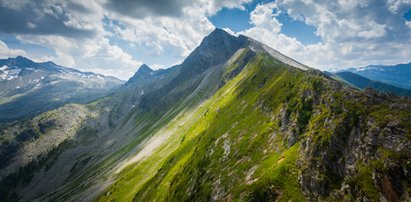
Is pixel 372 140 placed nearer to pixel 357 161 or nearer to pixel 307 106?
pixel 357 161

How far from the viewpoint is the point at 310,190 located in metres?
44.1

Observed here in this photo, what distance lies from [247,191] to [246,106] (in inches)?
2398

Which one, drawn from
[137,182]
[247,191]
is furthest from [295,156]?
[137,182]

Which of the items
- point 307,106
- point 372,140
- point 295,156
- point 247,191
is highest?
point 307,106

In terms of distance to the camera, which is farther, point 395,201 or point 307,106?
→ point 307,106

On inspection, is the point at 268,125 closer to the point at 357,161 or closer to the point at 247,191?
the point at 247,191

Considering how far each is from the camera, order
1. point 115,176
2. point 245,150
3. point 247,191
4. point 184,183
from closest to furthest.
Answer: point 247,191 → point 245,150 → point 184,183 → point 115,176

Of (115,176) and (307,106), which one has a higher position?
(307,106)

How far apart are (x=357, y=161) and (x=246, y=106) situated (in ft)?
225

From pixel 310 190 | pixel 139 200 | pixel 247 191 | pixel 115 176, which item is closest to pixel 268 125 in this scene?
pixel 247 191

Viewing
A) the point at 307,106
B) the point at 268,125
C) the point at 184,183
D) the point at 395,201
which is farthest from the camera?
the point at 184,183

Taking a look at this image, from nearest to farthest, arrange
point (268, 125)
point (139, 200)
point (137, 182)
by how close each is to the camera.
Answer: point (268, 125), point (139, 200), point (137, 182)

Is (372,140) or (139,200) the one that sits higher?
(372,140)

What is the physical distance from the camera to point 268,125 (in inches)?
2975
